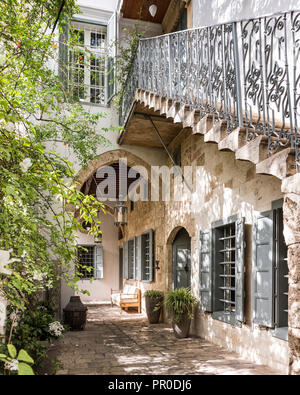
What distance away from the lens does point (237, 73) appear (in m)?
3.68

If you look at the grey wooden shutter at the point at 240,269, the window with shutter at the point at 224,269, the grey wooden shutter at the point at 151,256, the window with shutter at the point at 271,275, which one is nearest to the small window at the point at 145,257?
the grey wooden shutter at the point at 151,256

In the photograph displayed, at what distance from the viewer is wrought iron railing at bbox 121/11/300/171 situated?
3.09 meters

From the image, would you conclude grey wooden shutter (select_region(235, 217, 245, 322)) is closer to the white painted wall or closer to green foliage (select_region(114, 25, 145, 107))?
the white painted wall

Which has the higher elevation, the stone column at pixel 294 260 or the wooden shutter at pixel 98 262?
the stone column at pixel 294 260

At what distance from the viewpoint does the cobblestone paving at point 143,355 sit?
453 cm

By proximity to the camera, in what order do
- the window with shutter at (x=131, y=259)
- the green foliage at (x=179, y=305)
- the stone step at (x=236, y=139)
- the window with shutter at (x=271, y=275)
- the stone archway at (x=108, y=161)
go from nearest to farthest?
1. the stone step at (x=236, y=139)
2. the window with shutter at (x=271, y=275)
3. the green foliage at (x=179, y=305)
4. the stone archway at (x=108, y=161)
5. the window with shutter at (x=131, y=259)

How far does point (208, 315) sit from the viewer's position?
623cm

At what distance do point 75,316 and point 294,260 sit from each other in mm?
5587

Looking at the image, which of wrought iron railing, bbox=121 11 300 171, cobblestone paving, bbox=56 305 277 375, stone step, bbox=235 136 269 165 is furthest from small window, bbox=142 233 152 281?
stone step, bbox=235 136 269 165

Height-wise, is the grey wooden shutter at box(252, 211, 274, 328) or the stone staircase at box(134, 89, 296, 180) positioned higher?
the stone staircase at box(134, 89, 296, 180)

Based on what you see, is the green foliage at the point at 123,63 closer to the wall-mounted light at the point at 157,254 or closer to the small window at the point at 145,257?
the wall-mounted light at the point at 157,254

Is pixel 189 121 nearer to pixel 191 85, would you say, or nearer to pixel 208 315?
pixel 191 85

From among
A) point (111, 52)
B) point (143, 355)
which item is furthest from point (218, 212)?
point (111, 52)

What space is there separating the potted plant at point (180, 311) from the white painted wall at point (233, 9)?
4.44m
